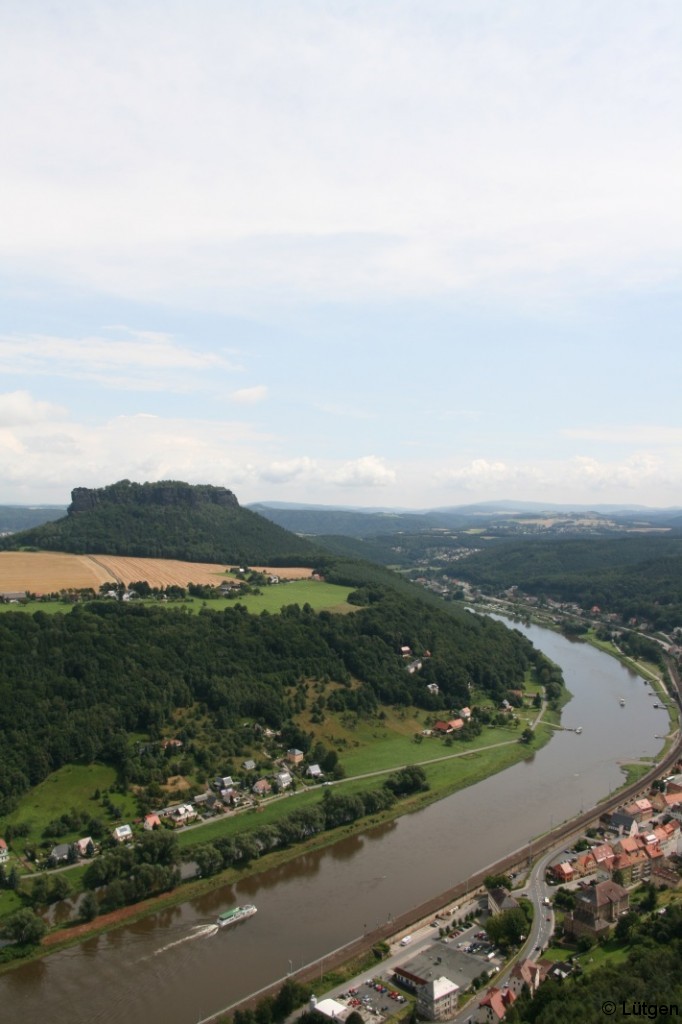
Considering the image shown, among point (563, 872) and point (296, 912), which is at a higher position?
point (563, 872)

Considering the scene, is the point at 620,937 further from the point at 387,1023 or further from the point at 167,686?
the point at 167,686

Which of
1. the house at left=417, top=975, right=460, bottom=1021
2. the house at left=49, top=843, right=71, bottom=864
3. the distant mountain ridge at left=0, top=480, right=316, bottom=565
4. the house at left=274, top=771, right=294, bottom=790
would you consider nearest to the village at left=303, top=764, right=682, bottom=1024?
the house at left=417, top=975, right=460, bottom=1021

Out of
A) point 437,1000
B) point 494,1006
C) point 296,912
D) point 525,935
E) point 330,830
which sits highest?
point 494,1006

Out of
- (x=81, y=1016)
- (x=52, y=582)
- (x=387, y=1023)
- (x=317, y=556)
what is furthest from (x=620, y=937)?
(x=317, y=556)

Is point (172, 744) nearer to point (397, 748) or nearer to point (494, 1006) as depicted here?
point (397, 748)

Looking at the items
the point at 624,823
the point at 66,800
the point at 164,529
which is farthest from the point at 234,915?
the point at 164,529

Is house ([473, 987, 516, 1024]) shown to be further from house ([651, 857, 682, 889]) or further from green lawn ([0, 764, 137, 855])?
green lawn ([0, 764, 137, 855])

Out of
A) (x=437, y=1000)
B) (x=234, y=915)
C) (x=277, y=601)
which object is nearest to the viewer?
(x=437, y=1000)
